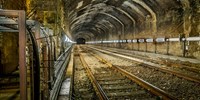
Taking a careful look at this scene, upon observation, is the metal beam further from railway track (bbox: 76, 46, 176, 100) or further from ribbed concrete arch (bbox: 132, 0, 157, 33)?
ribbed concrete arch (bbox: 132, 0, 157, 33)

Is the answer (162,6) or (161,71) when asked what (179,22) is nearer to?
(162,6)

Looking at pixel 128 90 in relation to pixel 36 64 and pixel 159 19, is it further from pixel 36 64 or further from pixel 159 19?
pixel 159 19

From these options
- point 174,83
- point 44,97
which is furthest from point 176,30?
point 44,97

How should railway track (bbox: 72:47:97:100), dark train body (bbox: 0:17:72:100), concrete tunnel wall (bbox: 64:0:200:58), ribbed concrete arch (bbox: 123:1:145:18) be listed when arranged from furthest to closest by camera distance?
ribbed concrete arch (bbox: 123:1:145:18), concrete tunnel wall (bbox: 64:0:200:58), railway track (bbox: 72:47:97:100), dark train body (bbox: 0:17:72:100)

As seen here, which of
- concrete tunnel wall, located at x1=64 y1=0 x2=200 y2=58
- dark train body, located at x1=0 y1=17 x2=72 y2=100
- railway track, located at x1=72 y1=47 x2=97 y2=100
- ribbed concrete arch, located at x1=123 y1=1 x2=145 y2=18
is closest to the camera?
dark train body, located at x1=0 y1=17 x2=72 y2=100

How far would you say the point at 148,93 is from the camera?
21.6ft

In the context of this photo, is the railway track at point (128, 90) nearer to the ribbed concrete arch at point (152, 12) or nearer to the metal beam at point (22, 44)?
the metal beam at point (22, 44)

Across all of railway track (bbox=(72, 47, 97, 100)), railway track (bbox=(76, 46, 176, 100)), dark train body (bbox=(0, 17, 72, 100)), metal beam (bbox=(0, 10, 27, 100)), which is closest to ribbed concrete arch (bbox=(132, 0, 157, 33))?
railway track (bbox=(76, 46, 176, 100))

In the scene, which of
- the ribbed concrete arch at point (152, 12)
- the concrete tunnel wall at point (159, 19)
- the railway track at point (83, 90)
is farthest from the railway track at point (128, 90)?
the ribbed concrete arch at point (152, 12)

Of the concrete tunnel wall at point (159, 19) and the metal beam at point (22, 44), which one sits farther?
the concrete tunnel wall at point (159, 19)

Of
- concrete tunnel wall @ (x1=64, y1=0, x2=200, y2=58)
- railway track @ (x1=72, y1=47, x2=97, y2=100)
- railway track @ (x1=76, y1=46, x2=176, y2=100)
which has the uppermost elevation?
concrete tunnel wall @ (x1=64, y1=0, x2=200, y2=58)

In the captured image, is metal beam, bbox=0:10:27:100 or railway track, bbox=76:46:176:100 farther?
railway track, bbox=76:46:176:100

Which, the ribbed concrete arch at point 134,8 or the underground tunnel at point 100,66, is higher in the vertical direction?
the ribbed concrete arch at point 134,8

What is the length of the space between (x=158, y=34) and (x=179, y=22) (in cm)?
350
